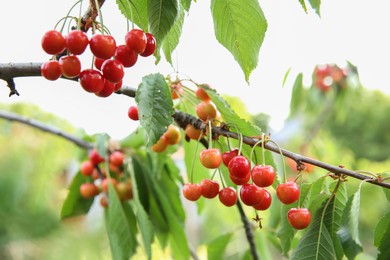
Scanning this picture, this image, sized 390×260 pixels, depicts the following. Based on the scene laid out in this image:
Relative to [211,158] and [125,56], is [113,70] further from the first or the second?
[211,158]

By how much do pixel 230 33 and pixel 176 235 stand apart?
0.48 metres

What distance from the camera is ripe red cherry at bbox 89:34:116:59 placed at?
479 mm

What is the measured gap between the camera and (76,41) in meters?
0.48

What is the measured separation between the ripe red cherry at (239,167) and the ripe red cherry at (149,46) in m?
0.14

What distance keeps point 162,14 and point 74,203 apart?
0.64 metres

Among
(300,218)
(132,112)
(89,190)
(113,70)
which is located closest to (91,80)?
(113,70)

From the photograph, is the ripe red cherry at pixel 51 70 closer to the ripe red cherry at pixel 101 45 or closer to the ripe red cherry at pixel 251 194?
the ripe red cherry at pixel 101 45

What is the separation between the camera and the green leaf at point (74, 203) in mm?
1011

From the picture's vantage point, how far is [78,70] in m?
0.50

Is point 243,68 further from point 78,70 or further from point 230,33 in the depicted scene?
point 78,70

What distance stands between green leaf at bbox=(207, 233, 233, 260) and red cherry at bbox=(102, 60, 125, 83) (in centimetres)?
55

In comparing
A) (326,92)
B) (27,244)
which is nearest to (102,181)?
(326,92)

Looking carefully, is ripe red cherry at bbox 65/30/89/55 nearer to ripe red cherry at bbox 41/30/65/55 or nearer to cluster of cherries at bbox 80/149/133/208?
ripe red cherry at bbox 41/30/65/55

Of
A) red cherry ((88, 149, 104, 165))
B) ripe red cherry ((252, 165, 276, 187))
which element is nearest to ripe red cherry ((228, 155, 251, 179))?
ripe red cherry ((252, 165, 276, 187))
